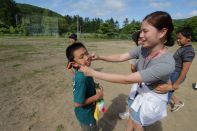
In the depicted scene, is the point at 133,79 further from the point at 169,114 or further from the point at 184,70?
the point at 169,114

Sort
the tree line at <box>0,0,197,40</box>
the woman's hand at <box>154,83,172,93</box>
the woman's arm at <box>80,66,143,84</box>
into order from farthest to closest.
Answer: the tree line at <box>0,0,197,40</box>
the woman's hand at <box>154,83,172,93</box>
the woman's arm at <box>80,66,143,84</box>

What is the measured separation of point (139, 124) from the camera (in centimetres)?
273

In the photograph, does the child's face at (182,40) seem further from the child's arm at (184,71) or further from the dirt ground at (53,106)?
the dirt ground at (53,106)

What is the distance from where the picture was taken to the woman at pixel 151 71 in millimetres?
2039

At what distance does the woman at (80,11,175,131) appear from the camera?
2.04 meters

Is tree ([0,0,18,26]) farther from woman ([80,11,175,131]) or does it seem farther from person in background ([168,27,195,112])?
woman ([80,11,175,131])

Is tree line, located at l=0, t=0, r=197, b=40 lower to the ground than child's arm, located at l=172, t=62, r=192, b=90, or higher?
higher

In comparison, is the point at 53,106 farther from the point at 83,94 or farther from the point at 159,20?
the point at 159,20

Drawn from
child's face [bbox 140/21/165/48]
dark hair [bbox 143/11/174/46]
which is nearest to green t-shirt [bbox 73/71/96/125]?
child's face [bbox 140/21/165/48]

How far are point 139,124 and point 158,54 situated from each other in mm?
1036

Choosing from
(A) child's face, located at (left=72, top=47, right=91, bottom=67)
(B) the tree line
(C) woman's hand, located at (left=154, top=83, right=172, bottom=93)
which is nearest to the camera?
(C) woman's hand, located at (left=154, top=83, right=172, bottom=93)

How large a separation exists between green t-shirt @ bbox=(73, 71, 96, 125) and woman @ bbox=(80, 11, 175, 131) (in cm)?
36

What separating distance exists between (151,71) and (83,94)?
0.88 m

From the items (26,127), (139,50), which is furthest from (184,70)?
(26,127)
